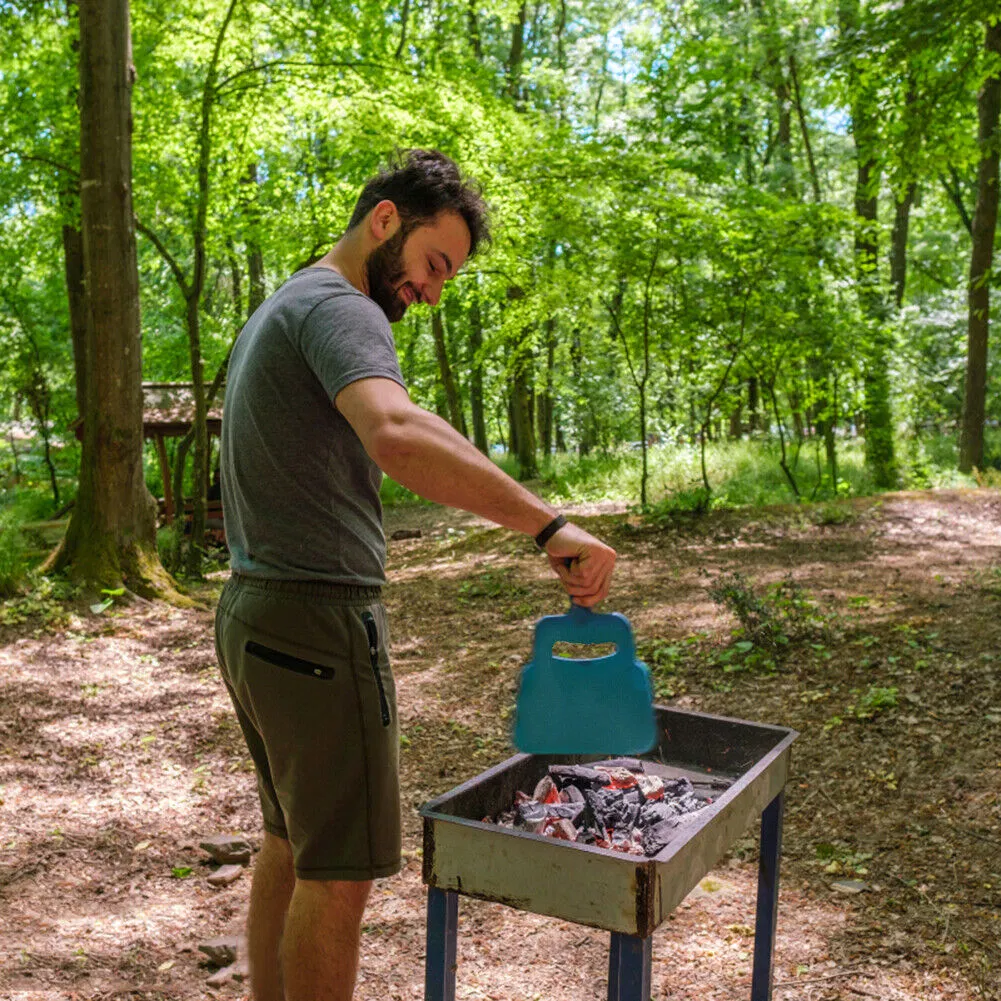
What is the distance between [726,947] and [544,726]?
5.16ft

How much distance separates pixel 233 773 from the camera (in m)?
4.66

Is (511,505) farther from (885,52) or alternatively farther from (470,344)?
(470,344)

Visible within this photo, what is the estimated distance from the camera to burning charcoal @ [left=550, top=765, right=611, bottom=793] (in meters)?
2.51

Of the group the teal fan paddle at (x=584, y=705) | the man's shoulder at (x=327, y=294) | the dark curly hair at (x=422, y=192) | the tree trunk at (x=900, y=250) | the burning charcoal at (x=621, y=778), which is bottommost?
the burning charcoal at (x=621, y=778)

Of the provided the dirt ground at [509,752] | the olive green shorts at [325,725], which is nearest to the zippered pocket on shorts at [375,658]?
the olive green shorts at [325,725]

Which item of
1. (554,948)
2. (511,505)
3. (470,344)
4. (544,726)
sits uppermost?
(470,344)

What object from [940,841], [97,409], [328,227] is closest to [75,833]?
[940,841]

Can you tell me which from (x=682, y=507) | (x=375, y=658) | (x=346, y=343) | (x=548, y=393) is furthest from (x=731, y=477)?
(x=346, y=343)

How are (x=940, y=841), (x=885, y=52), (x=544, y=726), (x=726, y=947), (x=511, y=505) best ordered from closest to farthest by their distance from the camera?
1. (x=511, y=505)
2. (x=544, y=726)
3. (x=726, y=947)
4. (x=940, y=841)
5. (x=885, y=52)

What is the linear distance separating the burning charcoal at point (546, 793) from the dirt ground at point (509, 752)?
901 mm

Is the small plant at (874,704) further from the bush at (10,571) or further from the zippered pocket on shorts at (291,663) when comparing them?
the bush at (10,571)

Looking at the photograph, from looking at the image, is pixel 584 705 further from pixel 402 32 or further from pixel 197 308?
pixel 402 32

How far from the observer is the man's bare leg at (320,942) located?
1.93m

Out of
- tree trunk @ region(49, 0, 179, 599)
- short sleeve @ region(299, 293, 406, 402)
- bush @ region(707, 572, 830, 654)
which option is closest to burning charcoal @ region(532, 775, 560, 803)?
short sleeve @ region(299, 293, 406, 402)
